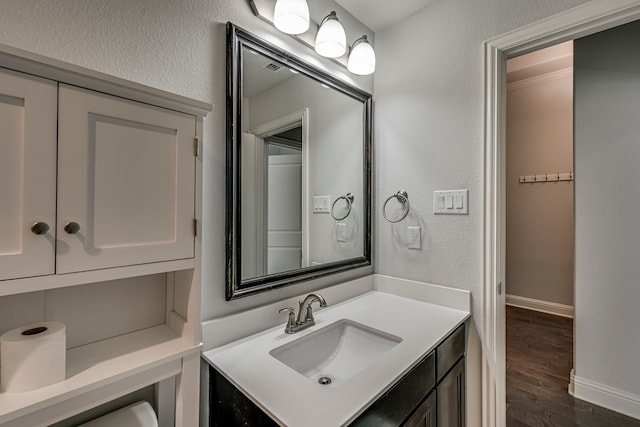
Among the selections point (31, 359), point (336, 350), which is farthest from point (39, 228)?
point (336, 350)

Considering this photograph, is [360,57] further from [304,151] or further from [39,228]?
[39,228]

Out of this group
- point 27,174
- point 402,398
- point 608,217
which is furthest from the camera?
point 608,217

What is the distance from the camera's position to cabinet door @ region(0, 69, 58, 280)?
571 mm

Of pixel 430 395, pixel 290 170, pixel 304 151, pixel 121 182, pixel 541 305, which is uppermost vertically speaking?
pixel 304 151

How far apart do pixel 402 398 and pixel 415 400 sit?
0.10 m

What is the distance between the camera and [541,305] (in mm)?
3488

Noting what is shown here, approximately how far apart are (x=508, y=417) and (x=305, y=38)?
2.37 meters

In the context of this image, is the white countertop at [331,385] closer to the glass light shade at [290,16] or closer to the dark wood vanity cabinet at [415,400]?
the dark wood vanity cabinet at [415,400]

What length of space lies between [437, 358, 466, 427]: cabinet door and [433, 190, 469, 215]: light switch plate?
0.70 meters

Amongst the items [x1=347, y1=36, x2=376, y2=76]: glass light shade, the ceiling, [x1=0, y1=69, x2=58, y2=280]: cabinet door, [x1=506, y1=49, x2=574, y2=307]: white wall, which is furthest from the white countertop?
[x1=506, y1=49, x2=574, y2=307]: white wall

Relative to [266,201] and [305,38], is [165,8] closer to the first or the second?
[305,38]

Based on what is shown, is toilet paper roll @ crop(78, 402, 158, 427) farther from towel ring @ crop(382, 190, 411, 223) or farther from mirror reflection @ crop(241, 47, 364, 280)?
towel ring @ crop(382, 190, 411, 223)

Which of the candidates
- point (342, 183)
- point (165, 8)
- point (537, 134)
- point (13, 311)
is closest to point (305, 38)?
point (165, 8)

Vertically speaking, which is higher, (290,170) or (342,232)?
(290,170)
